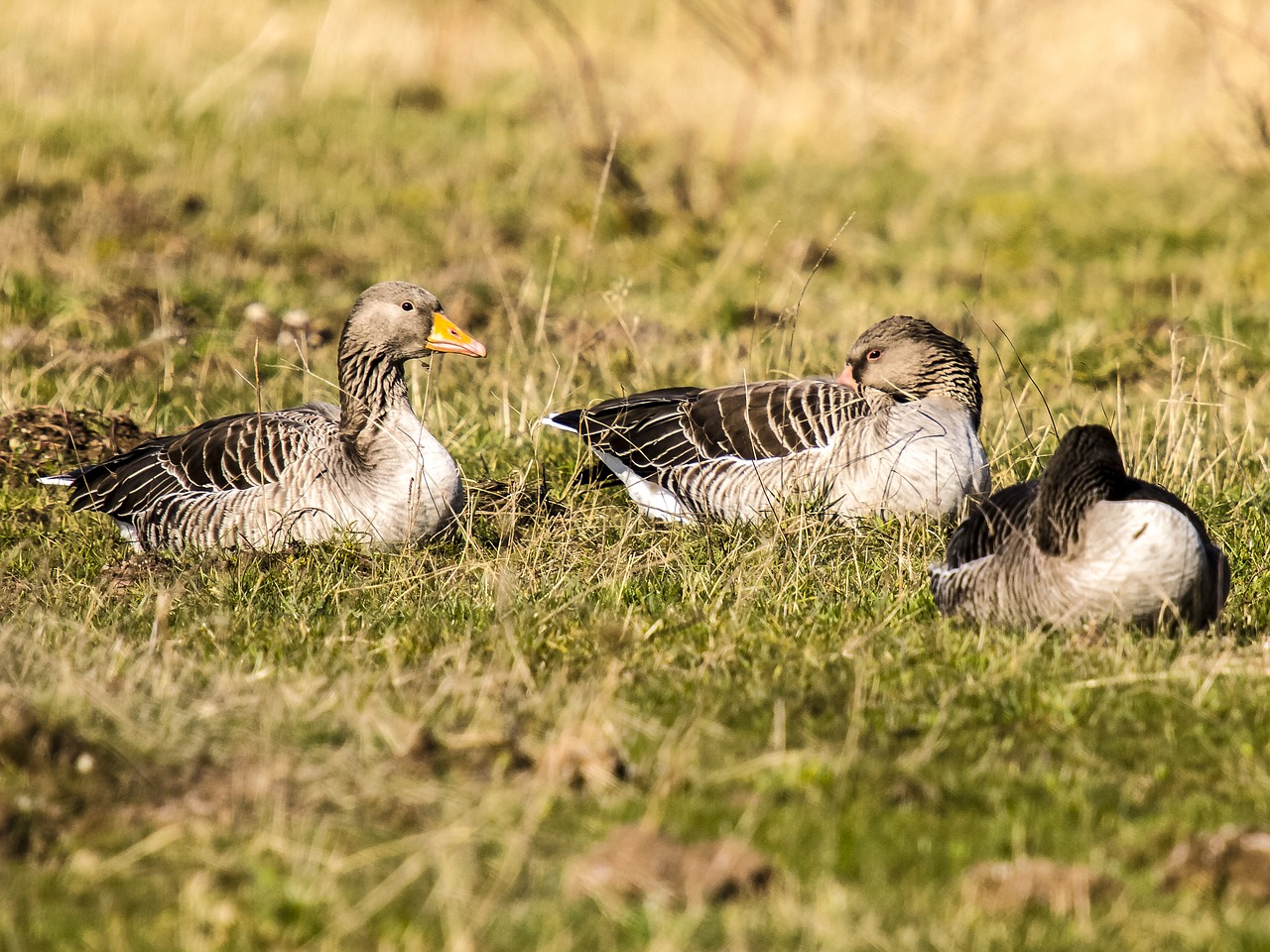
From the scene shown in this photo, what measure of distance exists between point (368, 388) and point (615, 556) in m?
1.86

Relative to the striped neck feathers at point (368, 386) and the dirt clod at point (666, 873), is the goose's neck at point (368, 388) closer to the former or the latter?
the striped neck feathers at point (368, 386)

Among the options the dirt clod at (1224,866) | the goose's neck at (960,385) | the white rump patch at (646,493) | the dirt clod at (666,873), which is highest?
the dirt clod at (1224,866)

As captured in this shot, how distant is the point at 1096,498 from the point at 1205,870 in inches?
87.8

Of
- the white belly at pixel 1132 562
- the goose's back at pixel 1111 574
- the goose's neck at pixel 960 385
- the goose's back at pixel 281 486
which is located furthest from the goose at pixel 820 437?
the white belly at pixel 1132 562

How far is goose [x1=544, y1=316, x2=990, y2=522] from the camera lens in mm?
8062

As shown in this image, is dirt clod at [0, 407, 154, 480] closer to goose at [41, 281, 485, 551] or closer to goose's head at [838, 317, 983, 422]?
goose at [41, 281, 485, 551]

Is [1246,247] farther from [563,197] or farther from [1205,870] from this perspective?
[1205,870]

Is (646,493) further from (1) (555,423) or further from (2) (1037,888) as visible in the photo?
(2) (1037,888)

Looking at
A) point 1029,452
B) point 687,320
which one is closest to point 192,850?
point 1029,452

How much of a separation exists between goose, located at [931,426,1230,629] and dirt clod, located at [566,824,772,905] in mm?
2420

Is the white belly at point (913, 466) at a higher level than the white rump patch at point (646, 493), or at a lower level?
higher

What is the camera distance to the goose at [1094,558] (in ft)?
19.5

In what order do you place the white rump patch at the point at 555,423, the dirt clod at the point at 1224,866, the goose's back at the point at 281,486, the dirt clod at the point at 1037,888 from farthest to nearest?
the white rump patch at the point at 555,423, the goose's back at the point at 281,486, the dirt clod at the point at 1224,866, the dirt clod at the point at 1037,888

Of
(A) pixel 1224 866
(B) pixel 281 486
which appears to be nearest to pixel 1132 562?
(A) pixel 1224 866
